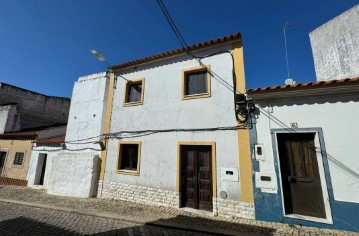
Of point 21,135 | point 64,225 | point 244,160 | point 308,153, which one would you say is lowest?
point 64,225

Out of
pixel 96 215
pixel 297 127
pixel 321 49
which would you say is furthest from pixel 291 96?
pixel 96 215

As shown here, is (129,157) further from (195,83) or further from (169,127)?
(195,83)

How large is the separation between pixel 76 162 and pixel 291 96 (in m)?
9.75

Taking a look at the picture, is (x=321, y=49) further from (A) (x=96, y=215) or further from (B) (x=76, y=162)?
(B) (x=76, y=162)

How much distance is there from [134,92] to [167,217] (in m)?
5.97

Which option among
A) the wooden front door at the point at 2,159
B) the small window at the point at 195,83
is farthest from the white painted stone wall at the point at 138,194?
the wooden front door at the point at 2,159

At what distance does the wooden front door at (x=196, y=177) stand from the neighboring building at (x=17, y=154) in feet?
35.3

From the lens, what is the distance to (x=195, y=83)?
791cm

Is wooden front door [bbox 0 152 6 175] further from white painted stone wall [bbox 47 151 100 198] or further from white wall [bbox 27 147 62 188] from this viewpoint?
white painted stone wall [bbox 47 151 100 198]

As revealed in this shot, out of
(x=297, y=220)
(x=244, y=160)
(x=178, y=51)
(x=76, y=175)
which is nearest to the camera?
(x=297, y=220)

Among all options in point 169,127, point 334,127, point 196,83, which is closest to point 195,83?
point 196,83

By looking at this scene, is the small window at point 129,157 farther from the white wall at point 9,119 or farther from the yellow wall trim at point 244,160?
the white wall at point 9,119

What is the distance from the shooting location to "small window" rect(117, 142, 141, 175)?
826cm

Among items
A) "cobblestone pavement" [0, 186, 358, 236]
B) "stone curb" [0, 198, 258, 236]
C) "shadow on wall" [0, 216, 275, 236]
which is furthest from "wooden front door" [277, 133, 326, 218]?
"stone curb" [0, 198, 258, 236]
